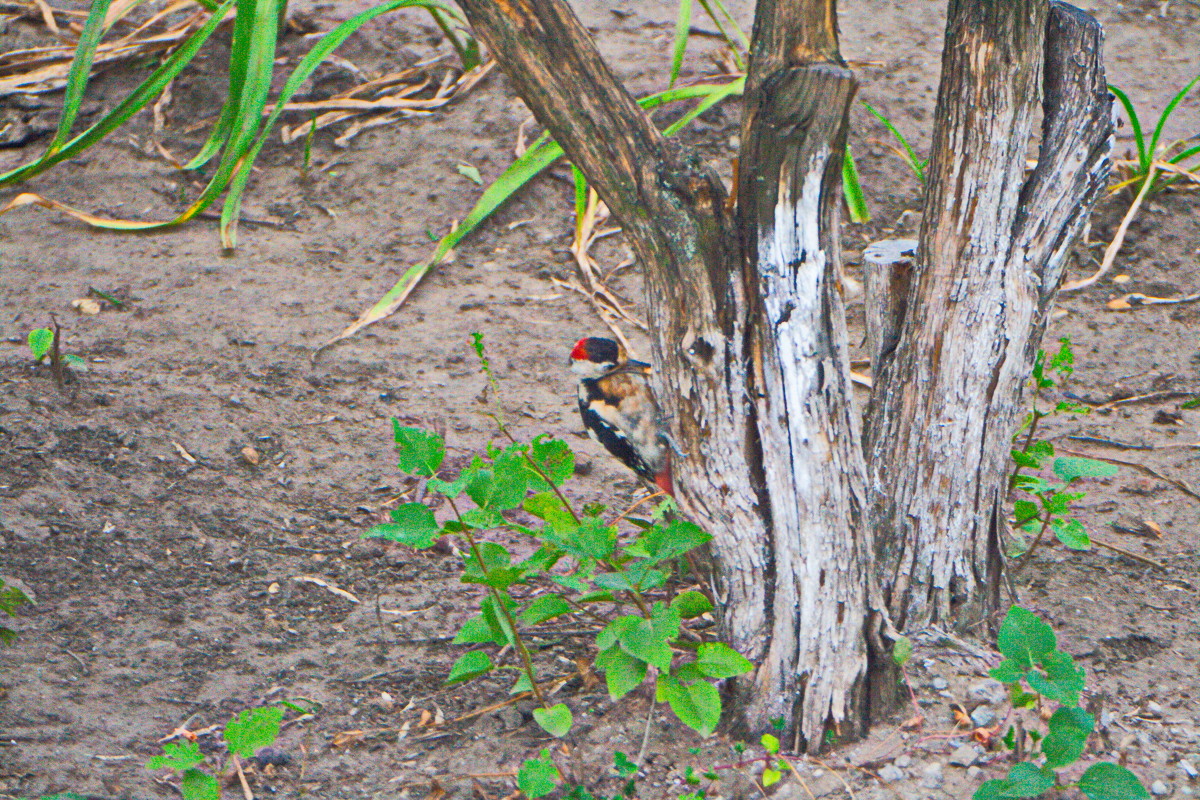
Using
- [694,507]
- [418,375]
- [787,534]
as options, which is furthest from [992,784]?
[418,375]

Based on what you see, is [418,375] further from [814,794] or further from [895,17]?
[895,17]

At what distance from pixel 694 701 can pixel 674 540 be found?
11.9 inches

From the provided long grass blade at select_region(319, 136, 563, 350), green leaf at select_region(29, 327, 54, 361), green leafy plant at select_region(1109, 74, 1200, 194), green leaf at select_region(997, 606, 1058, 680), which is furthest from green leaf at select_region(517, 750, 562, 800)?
green leafy plant at select_region(1109, 74, 1200, 194)

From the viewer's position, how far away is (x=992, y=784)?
5.84 ft

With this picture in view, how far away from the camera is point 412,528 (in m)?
1.89

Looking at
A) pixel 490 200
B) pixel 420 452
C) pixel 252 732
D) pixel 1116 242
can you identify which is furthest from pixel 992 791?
pixel 1116 242

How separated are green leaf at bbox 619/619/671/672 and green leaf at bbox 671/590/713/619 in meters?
0.24

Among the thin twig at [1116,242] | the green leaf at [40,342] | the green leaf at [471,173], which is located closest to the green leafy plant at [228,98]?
the green leaf at [471,173]

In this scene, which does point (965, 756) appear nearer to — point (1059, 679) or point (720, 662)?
point (1059, 679)

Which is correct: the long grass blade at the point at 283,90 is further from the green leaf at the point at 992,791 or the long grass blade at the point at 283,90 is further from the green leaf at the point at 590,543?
the green leaf at the point at 992,791

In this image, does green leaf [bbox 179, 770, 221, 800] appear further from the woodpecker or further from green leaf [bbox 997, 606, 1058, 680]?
green leaf [bbox 997, 606, 1058, 680]

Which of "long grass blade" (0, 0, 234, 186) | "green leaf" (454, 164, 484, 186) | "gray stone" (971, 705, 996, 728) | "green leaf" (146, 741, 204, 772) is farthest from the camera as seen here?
"green leaf" (454, 164, 484, 186)

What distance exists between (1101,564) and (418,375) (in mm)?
2395

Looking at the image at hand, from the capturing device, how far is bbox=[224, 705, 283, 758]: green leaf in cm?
186
